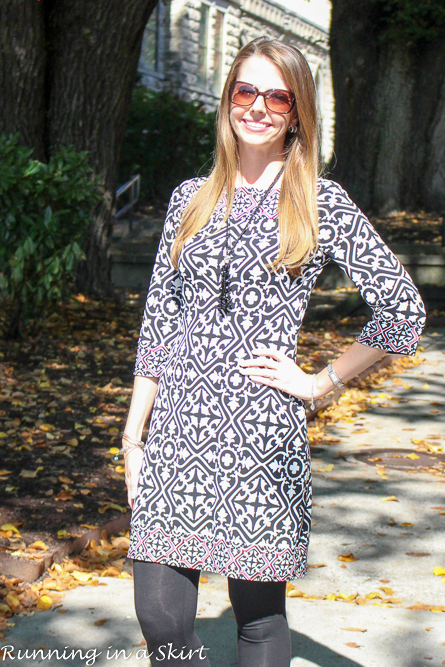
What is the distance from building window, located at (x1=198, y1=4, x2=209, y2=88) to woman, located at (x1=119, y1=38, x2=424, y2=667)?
85.6 feet

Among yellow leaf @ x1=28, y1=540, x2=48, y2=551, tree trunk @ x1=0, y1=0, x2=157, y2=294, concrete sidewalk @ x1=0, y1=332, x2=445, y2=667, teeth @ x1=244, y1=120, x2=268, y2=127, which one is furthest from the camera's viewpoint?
tree trunk @ x1=0, y1=0, x2=157, y2=294

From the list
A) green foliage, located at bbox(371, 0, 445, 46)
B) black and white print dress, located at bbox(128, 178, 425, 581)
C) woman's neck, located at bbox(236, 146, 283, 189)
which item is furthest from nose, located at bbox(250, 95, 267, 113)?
green foliage, located at bbox(371, 0, 445, 46)

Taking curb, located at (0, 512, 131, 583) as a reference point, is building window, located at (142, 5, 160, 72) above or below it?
above

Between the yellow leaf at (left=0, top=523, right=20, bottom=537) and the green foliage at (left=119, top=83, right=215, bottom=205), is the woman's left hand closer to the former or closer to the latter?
the yellow leaf at (left=0, top=523, right=20, bottom=537)

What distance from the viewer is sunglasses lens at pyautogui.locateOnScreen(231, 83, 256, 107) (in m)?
2.48

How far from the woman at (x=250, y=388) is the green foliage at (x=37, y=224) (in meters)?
5.25

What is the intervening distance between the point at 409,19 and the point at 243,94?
44.7 feet

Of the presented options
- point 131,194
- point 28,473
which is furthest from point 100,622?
point 131,194

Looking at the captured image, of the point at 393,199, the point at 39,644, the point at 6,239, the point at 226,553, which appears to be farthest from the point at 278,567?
the point at 393,199

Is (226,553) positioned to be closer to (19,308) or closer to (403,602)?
(403,602)

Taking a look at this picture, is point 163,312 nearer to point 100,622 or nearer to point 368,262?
point 368,262

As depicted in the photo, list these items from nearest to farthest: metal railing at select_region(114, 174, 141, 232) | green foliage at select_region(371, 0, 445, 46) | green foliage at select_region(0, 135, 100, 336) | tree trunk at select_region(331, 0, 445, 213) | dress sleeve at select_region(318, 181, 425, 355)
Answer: dress sleeve at select_region(318, 181, 425, 355)
green foliage at select_region(0, 135, 100, 336)
green foliage at select_region(371, 0, 445, 46)
tree trunk at select_region(331, 0, 445, 213)
metal railing at select_region(114, 174, 141, 232)

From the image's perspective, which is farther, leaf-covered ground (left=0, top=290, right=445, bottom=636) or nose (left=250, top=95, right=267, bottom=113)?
leaf-covered ground (left=0, top=290, right=445, bottom=636)

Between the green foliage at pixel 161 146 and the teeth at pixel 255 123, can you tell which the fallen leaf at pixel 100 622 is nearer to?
the teeth at pixel 255 123
